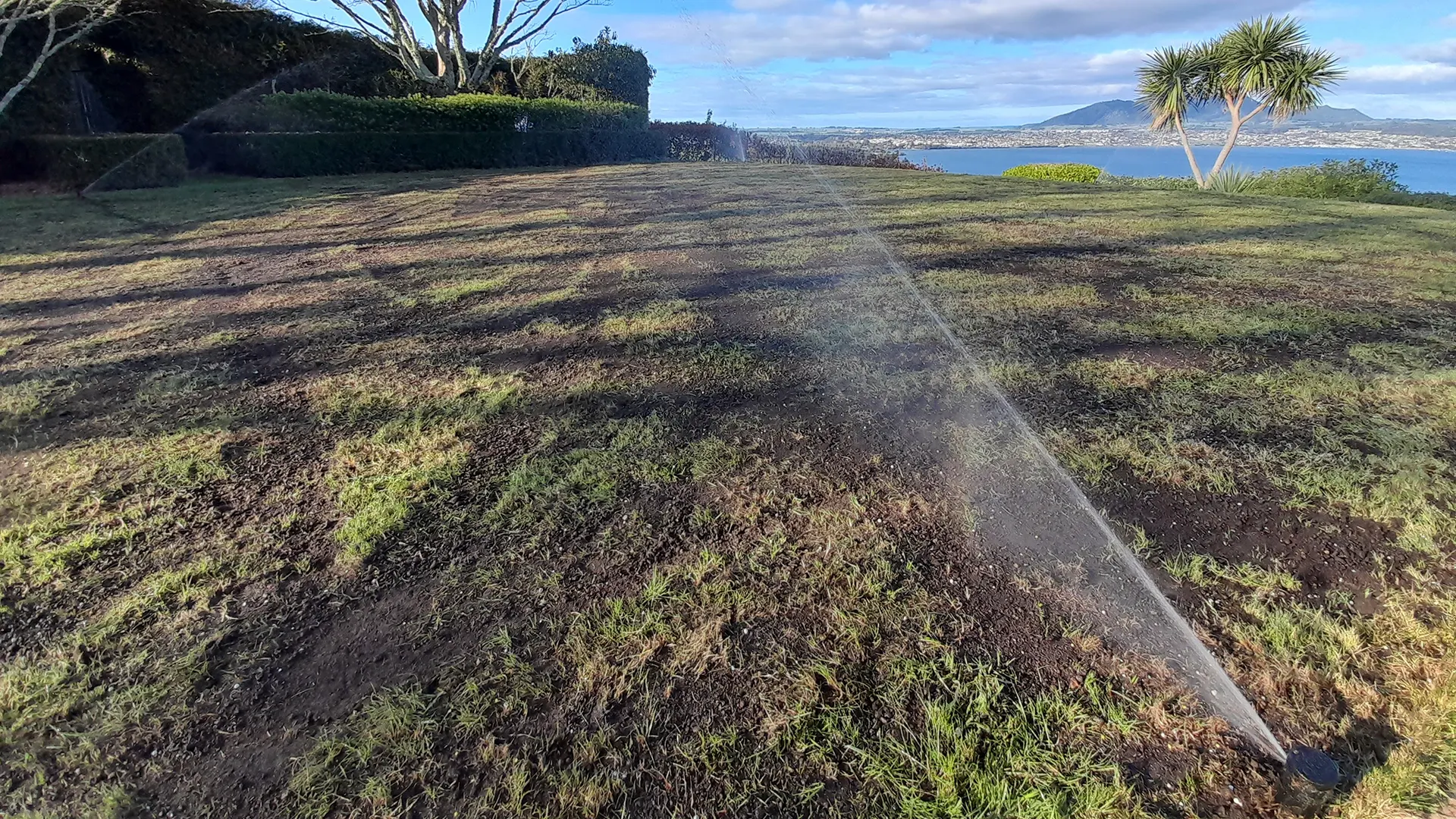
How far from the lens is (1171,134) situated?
16000 mm

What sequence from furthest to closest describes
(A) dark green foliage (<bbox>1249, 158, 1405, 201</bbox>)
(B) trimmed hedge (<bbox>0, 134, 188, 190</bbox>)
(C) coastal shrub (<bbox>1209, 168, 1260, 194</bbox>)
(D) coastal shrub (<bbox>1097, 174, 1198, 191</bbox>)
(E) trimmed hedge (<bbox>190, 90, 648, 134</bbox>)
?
(E) trimmed hedge (<bbox>190, 90, 648, 134</bbox>) < (D) coastal shrub (<bbox>1097, 174, 1198, 191</bbox>) < (C) coastal shrub (<bbox>1209, 168, 1260, 194</bbox>) < (A) dark green foliage (<bbox>1249, 158, 1405, 201</bbox>) < (B) trimmed hedge (<bbox>0, 134, 188, 190</bbox>)

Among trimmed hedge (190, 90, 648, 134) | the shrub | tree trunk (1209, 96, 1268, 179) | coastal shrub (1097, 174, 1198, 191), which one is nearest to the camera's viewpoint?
coastal shrub (1097, 174, 1198, 191)

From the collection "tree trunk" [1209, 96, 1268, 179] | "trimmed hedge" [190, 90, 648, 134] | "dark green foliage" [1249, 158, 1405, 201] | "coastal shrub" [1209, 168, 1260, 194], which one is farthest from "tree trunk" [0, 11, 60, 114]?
"tree trunk" [1209, 96, 1268, 179]

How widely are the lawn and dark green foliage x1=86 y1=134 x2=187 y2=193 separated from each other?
714 centimetres

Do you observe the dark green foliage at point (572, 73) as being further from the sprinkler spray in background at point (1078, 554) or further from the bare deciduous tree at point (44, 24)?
the sprinkler spray in background at point (1078, 554)

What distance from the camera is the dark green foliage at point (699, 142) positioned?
68.0 ft

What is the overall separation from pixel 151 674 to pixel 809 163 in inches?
708

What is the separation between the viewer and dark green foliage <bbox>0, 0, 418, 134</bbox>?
33.6 ft

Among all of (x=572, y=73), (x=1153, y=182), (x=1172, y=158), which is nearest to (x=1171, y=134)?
(x=1172, y=158)

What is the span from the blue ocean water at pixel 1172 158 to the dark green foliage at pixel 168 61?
14.5m

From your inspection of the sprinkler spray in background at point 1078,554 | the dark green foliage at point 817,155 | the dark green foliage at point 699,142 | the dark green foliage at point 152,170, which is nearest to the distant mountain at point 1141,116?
the dark green foliage at point 817,155

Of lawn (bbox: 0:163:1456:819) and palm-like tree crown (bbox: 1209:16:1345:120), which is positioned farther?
palm-like tree crown (bbox: 1209:16:1345:120)

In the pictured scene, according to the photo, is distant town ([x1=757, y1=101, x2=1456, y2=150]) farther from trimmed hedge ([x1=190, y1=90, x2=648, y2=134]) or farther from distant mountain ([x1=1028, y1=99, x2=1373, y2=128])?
trimmed hedge ([x1=190, y1=90, x2=648, y2=134])

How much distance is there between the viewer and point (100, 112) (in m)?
11.4
